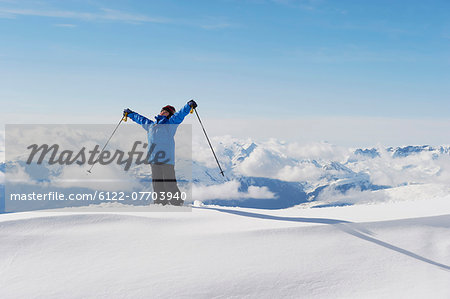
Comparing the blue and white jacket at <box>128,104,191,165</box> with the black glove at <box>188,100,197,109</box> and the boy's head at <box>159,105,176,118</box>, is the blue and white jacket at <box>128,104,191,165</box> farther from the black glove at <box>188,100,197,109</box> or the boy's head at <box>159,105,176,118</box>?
the black glove at <box>188,100,197,109</box>

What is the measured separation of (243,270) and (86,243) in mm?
2765

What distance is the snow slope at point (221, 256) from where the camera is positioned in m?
4.97

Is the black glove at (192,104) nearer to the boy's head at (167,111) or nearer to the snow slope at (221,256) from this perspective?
the boy's head at (167,111)

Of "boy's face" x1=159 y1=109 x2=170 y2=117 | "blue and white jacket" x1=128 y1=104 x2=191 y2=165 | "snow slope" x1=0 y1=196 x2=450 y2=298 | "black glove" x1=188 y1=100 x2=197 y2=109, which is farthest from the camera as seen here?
"boy's face" x1=159 y1=109 x2=170 y2=117

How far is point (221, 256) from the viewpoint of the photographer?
5.76 meters

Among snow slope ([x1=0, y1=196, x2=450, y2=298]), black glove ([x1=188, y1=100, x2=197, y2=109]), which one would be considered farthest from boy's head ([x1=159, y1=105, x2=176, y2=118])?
snow slope ([x1=0, y1=196, x2=450, y2=298])

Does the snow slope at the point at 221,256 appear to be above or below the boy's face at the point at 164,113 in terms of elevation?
below

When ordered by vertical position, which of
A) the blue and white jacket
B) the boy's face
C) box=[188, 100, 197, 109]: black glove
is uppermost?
box=[188, 100, 197, 109]: black glove

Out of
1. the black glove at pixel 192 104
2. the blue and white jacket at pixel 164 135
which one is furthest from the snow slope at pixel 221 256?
the black glove at pixel 192 104

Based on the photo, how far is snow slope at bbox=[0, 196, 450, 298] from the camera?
4.97 m

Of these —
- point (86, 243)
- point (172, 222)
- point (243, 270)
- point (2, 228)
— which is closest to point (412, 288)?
point (243, 270)

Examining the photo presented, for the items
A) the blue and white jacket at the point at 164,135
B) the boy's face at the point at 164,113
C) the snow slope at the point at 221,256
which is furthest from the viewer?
the boy's face at the point at 164,113

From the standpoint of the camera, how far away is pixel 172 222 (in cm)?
718

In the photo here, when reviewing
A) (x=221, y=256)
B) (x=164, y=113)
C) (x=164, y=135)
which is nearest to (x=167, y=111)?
(x=164, y=113)
